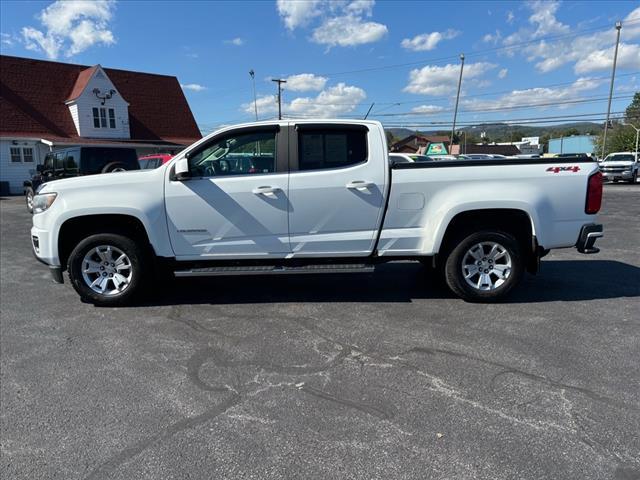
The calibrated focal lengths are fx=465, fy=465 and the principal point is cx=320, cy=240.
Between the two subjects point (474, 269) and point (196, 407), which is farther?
point (474, 269)

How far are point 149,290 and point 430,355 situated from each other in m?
3.50

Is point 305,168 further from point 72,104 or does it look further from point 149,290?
point 72,104

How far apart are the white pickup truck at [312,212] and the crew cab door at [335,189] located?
0.01 metres

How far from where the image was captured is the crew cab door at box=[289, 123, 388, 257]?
199 inches

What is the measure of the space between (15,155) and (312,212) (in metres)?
28.8

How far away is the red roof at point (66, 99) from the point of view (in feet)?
93.9

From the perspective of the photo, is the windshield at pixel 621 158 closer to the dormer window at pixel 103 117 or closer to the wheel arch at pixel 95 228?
the wheel arch at pixel 95 228

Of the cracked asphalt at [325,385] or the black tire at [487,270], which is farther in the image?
the black tire at [487,270]

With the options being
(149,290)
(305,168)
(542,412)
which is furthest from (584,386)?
(149,290)

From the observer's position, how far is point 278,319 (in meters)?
4.90

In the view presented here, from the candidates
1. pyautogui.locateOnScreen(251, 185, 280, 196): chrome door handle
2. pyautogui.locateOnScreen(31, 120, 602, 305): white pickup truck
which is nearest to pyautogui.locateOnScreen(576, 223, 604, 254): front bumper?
pyautogui.locateOnScreen(31, 120, 602, 305): white pickup truck

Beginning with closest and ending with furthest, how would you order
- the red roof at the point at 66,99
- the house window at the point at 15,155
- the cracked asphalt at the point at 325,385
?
the cracked asphalt at the point at 325,385
the house window at the point at 15,155
the red roof at the point at 66,99

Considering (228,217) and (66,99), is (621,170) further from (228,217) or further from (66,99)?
(66,99)

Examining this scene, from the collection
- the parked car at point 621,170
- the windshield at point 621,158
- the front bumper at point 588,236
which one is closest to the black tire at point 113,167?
the front bumper at point 588,236
